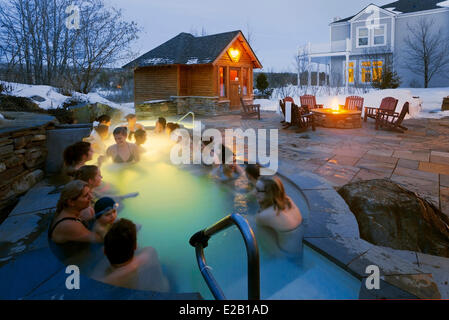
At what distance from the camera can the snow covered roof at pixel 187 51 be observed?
51.7 feet

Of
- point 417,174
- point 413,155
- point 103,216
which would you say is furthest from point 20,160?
point 413,155

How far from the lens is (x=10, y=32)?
35.6ft

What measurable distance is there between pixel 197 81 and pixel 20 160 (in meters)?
13.3

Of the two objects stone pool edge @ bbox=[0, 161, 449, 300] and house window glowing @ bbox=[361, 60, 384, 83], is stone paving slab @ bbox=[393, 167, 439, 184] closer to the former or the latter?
stone pool edge @ bbox=[0, 161, 449, 300]

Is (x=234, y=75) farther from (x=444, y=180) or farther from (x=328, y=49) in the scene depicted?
(x=444, y=180)

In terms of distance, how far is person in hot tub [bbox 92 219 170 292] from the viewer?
233 cm

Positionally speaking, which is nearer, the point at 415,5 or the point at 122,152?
the point at 122,152

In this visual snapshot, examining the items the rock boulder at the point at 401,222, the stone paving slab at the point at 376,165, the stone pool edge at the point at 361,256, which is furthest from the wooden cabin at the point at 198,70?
the stone pool edge at the point at 361,256

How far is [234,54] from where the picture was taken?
662 inches

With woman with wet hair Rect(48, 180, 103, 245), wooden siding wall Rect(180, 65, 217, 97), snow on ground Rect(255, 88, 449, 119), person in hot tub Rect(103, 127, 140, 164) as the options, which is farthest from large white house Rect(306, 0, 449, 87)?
woman with wet hair Rect(48, 180, 103, 245)

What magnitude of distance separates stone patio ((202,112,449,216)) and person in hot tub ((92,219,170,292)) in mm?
2984

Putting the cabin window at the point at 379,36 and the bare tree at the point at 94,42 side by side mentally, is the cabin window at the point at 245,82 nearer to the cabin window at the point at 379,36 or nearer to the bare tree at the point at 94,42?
the bare tree at the point at 94,42

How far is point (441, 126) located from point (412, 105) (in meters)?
3.28
